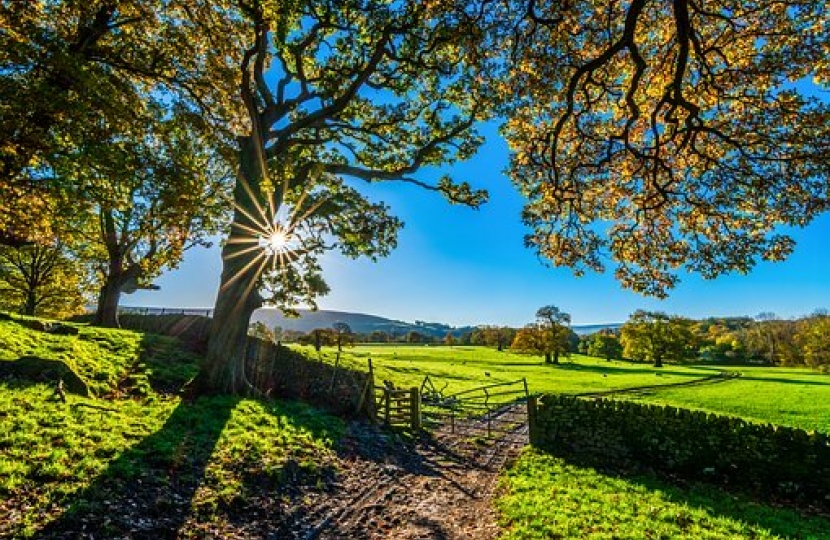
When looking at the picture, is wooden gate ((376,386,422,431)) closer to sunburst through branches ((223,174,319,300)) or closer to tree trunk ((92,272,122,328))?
sunburst through branches ((223,174,319,300))

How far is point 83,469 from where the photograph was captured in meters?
7.96

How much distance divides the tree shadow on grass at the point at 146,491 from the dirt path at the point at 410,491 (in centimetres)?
235

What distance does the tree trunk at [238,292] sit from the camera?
1580cm

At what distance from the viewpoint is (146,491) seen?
26.2ft

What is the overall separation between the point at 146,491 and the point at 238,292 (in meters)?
8.86

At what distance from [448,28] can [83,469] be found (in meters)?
11.9

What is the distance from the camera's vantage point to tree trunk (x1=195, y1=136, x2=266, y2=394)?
51.8ft

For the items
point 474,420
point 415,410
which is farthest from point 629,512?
point 474,420

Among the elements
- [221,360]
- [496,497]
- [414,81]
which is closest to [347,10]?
[414,81]

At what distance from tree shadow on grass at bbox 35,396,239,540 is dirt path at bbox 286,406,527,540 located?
2.35 m

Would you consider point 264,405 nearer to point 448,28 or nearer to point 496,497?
point 496,497

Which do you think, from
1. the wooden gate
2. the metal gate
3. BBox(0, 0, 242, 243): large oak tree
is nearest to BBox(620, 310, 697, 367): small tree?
the metal gate

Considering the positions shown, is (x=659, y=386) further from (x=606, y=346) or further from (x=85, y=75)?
(x=606, y=346)

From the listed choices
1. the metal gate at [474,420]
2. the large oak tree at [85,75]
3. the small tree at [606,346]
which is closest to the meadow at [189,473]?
the metal gate at [474,420]
